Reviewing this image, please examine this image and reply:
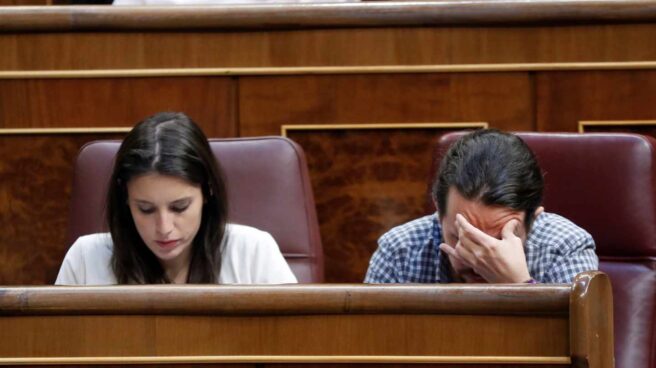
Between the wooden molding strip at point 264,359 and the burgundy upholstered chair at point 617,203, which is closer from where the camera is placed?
the wooden molding strip at point 264,359

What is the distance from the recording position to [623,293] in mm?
857

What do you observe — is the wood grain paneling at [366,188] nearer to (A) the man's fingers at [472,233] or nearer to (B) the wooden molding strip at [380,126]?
(B) the wooden molding strip at [380,126]

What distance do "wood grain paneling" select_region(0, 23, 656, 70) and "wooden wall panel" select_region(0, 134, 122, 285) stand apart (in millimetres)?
67

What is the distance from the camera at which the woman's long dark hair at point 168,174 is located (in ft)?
2.82

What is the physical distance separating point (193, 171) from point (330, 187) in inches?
8.0

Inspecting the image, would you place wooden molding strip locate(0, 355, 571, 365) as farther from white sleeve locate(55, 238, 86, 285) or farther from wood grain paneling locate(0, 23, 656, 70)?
wood grain paneling locate(0, 23, 656, 70)

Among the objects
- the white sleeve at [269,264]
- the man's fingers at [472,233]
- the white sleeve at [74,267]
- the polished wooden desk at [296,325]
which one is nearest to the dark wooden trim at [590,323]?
the polished wooden desk at [296,325]

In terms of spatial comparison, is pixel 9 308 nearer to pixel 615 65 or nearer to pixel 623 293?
pixel 623 293

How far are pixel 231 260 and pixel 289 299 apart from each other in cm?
31

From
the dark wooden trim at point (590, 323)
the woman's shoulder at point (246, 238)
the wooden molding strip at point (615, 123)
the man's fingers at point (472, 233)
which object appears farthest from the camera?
the wooden molding strip at point (615, 123)

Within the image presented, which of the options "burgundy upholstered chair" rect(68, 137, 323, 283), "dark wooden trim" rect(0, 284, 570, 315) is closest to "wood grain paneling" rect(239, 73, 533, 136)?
"burgundy upholstered chair" rect(68, 137, 323, 283)

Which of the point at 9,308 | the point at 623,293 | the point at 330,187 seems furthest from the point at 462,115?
the point at 9,308

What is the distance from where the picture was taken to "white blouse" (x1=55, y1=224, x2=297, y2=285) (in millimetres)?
876

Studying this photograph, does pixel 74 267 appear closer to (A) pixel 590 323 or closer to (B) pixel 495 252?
(B) pixel 495 252
